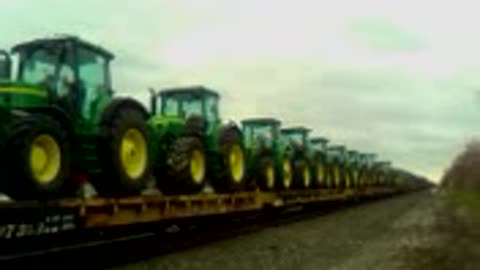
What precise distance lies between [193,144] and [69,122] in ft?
16.0

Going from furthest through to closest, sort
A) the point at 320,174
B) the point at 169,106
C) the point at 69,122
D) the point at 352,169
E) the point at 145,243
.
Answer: the point at 352,169
the point at 320,174
the point at 169,106
the point at 145,243
the point at 69,122

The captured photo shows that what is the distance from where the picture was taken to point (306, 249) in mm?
17719

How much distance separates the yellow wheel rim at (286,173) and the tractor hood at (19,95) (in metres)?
14.4

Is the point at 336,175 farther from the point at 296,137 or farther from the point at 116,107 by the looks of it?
the point at 116,107

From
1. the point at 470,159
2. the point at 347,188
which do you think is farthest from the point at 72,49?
the point at 470,159

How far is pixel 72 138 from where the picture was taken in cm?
1387

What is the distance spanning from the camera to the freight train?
1263 cm

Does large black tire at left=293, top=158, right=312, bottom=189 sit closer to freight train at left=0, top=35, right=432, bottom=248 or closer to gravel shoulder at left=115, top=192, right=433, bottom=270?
gravel shoulder at left=115, top=192, right=433, bottom=270

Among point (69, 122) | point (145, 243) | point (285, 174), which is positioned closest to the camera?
point (69, 122)

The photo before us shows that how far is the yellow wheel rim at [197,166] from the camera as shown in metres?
18.5

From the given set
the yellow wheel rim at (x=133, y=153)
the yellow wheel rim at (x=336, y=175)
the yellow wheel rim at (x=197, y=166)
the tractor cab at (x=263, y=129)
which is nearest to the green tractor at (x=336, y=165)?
the yellow wheel rim at (x=336, y=175)

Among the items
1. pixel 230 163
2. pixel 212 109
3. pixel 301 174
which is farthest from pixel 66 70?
pixel 301 174

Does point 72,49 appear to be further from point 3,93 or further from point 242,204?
point 242,204

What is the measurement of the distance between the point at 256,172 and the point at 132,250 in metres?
9.31
